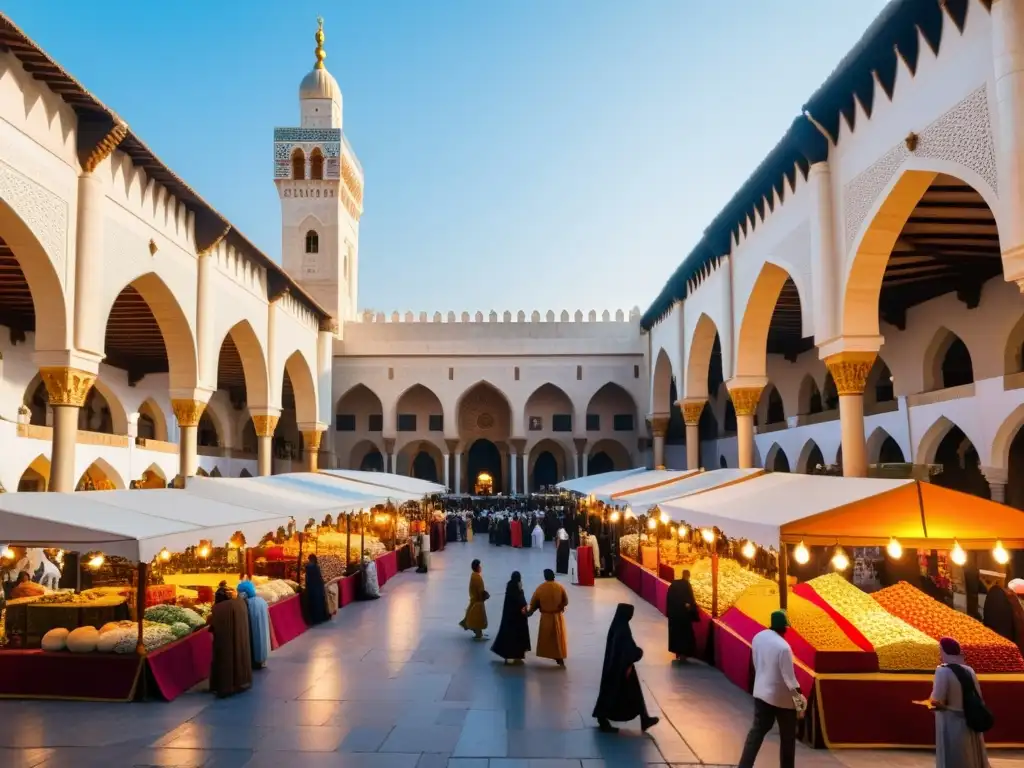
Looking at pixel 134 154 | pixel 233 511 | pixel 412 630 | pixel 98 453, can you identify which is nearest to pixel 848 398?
pixel 412 630

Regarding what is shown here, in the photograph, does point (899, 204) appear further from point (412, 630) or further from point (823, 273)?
point (412, 630)

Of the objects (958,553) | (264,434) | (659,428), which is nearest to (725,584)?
(958,553)

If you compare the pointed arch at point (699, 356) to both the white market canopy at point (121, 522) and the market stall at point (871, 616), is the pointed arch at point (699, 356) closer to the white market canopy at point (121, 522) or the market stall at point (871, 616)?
the market stall at point (871, 616)

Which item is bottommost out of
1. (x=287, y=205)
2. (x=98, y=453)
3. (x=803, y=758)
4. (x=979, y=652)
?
(x=803, y=758)

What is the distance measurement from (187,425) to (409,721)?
36.4 ft

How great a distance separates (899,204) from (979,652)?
538 cm

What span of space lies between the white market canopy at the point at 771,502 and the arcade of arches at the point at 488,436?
20470 mm

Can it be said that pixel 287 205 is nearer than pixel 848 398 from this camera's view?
No

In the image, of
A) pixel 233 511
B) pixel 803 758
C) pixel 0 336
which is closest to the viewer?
pixel 803 758

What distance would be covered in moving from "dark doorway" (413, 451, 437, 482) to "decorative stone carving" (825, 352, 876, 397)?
85.1 ft

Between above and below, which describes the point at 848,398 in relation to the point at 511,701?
above

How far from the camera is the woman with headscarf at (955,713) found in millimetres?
4707

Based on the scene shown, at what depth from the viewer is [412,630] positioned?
1057cm

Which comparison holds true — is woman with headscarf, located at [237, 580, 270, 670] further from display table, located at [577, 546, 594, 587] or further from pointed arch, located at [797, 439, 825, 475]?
pointed arch, located at [797, 439, 825, 475]
